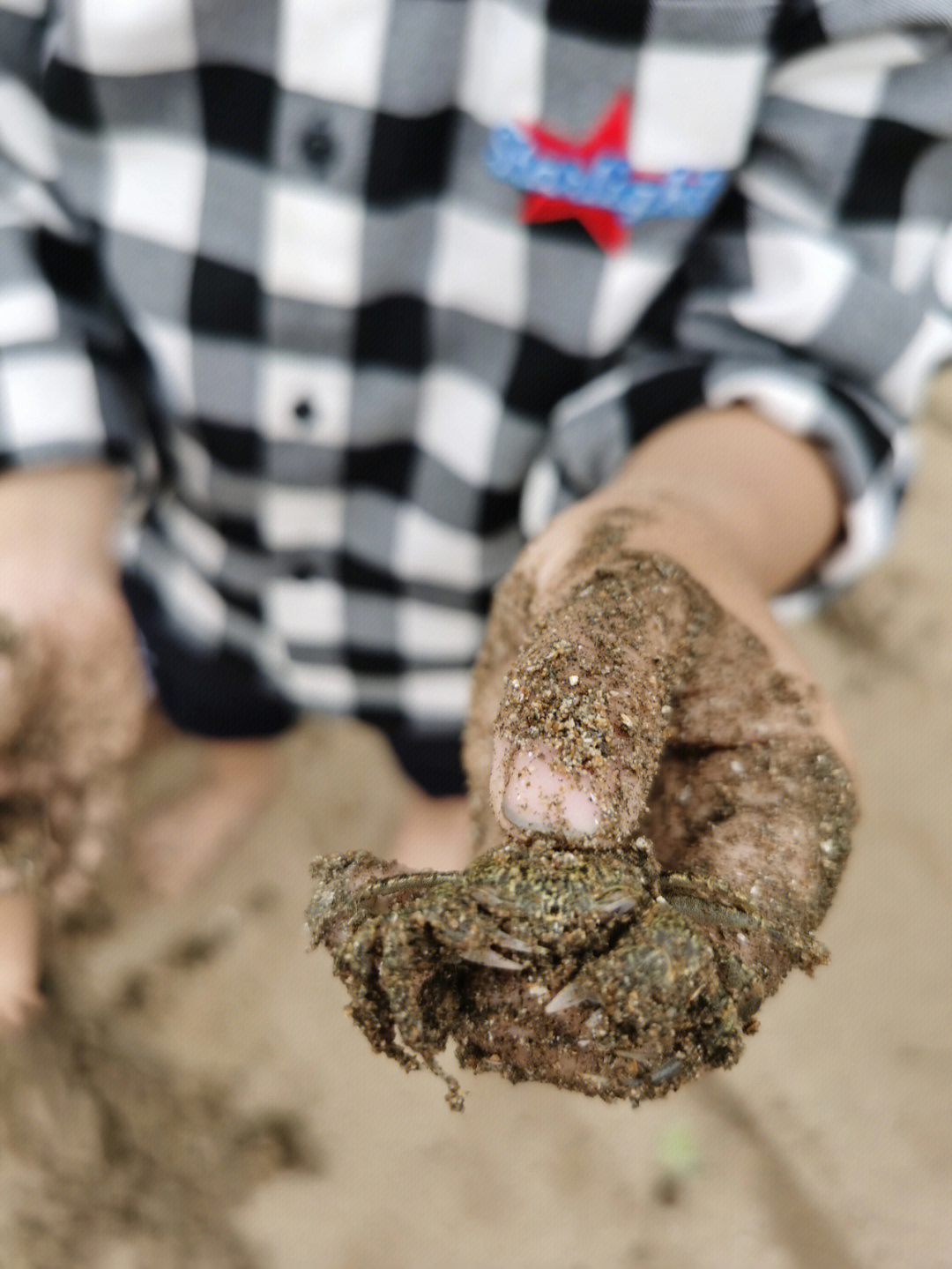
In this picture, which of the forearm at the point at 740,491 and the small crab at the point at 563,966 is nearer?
the small crab at the point at 563,966

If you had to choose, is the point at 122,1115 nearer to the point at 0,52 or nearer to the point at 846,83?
the point at 0,52

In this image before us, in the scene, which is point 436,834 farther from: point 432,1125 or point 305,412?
point 305,412

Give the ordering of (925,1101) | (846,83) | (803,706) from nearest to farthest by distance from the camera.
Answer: (803,706) → (846,83) → (925,1101)

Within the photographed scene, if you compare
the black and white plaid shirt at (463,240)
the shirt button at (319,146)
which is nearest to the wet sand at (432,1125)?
the black and white plaid shirt at (463,240)

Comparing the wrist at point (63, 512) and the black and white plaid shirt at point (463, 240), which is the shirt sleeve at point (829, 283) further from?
the wrist at point (63, 512)

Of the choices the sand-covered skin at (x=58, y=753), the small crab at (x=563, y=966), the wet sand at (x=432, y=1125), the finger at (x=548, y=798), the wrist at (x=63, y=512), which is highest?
the finger at (x=548, y=798)

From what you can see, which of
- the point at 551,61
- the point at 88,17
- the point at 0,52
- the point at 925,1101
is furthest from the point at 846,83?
the point at 925,1101
